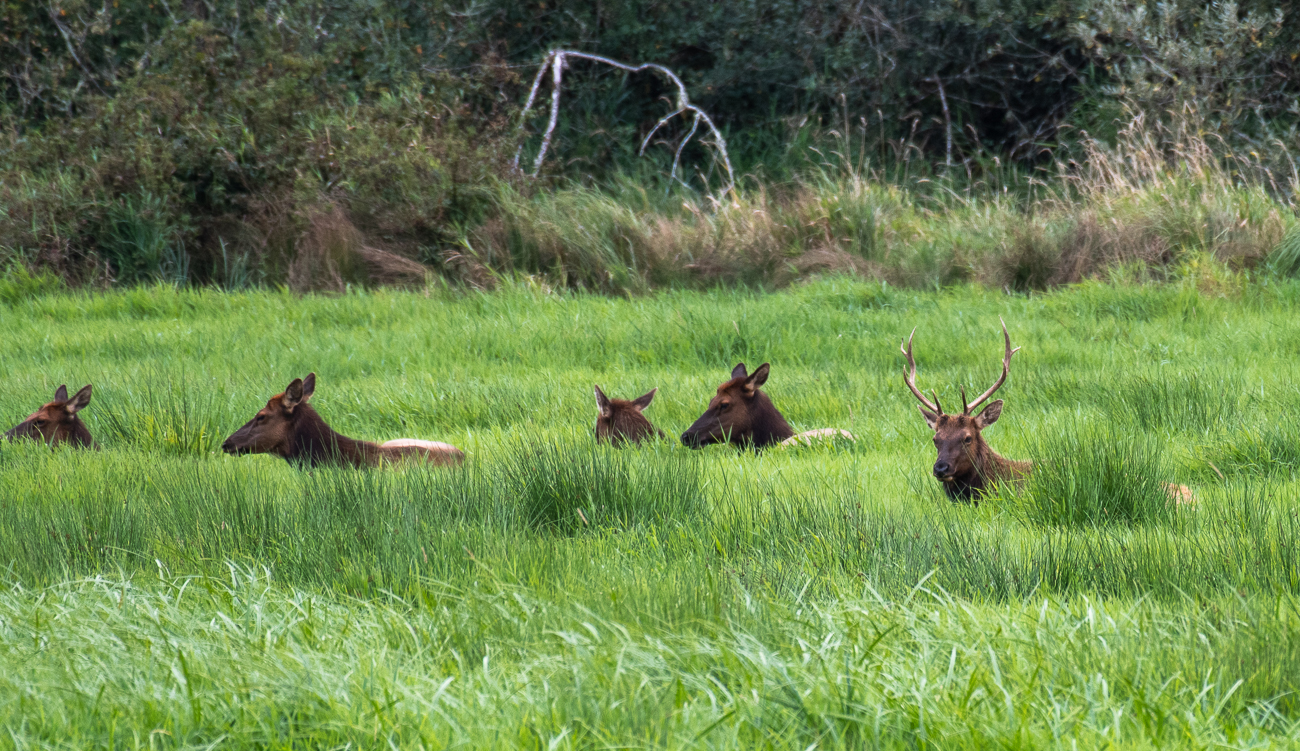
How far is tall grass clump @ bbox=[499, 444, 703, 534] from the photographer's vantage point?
4812 mm

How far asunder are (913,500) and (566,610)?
2.52m

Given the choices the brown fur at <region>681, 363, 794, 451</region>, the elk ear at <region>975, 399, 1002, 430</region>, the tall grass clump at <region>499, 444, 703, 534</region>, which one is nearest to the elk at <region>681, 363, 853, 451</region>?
the brown fur at <region>681, 363, 794, 451</region>

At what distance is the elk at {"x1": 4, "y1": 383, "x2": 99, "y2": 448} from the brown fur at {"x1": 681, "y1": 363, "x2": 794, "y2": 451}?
3.88 m

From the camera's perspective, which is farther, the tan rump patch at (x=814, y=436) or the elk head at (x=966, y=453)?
the tan rump patch at (x=814, y=436)

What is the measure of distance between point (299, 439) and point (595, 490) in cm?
291

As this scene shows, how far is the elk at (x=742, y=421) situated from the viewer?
7353 millimetres

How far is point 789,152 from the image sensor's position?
1961 cm

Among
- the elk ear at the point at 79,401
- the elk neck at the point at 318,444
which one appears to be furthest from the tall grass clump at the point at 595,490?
the elk ear at the point at 79,401

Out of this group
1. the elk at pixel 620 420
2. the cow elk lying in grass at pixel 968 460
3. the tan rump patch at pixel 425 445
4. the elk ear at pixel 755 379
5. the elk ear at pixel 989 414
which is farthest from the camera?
the elk ear at pixel 755 379

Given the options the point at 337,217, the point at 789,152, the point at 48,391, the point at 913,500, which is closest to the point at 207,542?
the point at 913,500

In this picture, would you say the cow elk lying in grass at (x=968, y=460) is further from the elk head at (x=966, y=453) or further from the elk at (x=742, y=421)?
the elk at (x=742, y=421)

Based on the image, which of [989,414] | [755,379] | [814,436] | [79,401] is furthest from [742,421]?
[79,401]

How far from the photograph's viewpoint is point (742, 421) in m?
7.44

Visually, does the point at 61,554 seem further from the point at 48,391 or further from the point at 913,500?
the point at 48,391
